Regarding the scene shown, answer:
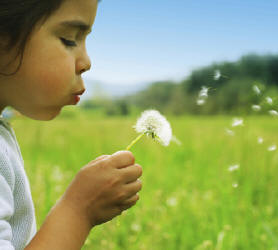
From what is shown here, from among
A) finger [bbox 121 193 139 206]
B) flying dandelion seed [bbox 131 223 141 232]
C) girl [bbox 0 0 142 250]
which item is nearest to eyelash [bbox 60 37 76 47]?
girl [bbox 0 0 142 250]

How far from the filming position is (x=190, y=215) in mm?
1985

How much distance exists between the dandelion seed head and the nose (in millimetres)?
183

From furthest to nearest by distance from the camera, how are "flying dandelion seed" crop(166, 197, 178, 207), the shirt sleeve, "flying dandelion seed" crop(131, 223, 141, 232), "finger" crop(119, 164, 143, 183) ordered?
"flying dandelion seed" crop(166, 197, 178, 207) < "flying dandelion seed" crop(131, 223, 141, 232) < "finger" crop(119, 164, 143, 183) < the shirt sleeve

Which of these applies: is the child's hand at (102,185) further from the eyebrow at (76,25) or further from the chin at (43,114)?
the eyebrow at (76,25)

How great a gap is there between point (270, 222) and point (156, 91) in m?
15.8

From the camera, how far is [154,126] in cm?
94

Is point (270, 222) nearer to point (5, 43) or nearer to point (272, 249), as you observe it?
point (272, 249)

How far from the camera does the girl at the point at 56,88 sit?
0.88 m

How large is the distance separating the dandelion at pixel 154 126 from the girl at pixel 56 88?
8 centimetres

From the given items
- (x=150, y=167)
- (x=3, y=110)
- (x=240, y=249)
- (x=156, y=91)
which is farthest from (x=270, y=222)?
(x=156, y=91)

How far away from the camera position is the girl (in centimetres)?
88

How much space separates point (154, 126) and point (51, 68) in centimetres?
28

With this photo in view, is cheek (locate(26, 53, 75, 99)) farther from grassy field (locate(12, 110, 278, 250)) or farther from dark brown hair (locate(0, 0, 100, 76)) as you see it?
grassy field (locate(12, 110, 278, 250))

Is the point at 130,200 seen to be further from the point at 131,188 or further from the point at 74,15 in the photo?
the point at 74,15
